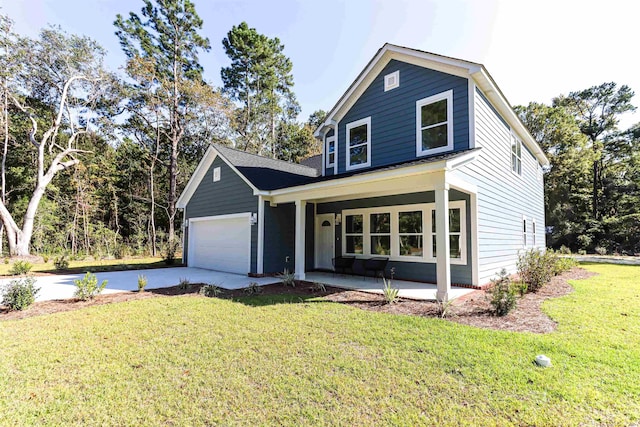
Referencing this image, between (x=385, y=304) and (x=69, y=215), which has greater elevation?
(x=69, y=215)

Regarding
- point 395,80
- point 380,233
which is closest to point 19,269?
point 380,233

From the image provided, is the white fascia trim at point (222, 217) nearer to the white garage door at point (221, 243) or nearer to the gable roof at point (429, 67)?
the white garage door at point (221, 243)

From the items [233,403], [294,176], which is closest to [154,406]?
[233,403]

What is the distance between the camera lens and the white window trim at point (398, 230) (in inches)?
320

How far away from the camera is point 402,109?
8.84 m

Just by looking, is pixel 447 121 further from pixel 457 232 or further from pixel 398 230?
pixel 398 230

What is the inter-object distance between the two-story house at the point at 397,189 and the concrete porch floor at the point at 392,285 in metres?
0.53

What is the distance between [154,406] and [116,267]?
11.6m

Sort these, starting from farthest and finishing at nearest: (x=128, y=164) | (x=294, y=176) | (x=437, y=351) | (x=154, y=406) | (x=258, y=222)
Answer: (x=128, y=164) < (x=294, y=176) < (x=258, y=222) < (x=437, y=351) < (x=154, y=406)

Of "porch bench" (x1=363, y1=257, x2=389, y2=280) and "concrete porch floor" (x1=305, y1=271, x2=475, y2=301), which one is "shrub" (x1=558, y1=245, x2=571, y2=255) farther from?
"porch bench" (x1=363, y1=257, x2=389, y2=280)

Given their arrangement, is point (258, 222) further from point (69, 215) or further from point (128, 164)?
point (128, 164)

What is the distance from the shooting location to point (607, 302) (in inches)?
251

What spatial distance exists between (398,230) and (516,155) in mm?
5651

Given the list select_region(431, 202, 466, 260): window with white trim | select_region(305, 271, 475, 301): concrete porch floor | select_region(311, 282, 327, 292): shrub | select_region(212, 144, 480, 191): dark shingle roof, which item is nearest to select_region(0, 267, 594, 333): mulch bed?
select_region(311, 282, 327, 292): shrub
